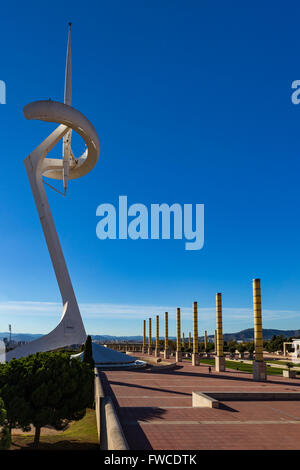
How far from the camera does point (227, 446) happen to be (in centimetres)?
825

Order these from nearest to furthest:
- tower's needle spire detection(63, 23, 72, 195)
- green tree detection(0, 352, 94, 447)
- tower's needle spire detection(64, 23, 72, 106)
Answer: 1. green tree detection(0, 352, 94, 447)
2. tower's needle spire detection(64, 23, 72, 106)
3. tower's needle spire detection(63, 23, 72, 195)

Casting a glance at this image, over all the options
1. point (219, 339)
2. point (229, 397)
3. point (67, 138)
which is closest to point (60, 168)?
point (67, 138)

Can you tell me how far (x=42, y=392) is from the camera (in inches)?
436

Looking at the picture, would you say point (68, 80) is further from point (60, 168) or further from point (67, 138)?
point (60, 168)

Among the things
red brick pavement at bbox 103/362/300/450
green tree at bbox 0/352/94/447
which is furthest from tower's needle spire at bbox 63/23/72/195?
green tree at bbox 0/352/94/447

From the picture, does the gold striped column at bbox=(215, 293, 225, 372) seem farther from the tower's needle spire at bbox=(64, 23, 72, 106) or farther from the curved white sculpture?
the tower's needle spire at bbox=(64, 23, 72, 106)

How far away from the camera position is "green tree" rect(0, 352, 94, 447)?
35.7 feet

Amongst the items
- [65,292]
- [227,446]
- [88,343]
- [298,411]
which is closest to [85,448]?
[227,446]

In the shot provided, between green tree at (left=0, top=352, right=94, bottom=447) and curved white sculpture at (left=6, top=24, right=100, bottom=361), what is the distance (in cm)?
1187

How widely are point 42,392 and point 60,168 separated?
26.1 metres

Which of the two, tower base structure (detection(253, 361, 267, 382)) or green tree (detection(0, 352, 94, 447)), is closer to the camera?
green tree (detection(0, 352, 94, 447))

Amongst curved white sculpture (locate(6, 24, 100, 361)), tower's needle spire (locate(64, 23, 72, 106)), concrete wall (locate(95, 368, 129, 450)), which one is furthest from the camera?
tower's needle spire (locate(64, 23, 72, 106))

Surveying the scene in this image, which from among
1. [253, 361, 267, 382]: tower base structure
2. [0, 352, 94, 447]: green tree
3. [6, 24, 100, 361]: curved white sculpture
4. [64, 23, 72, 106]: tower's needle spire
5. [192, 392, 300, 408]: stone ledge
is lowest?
[253, 361, 267, 382]: tower base structure

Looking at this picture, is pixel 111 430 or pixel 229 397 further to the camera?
pixel 229 397
